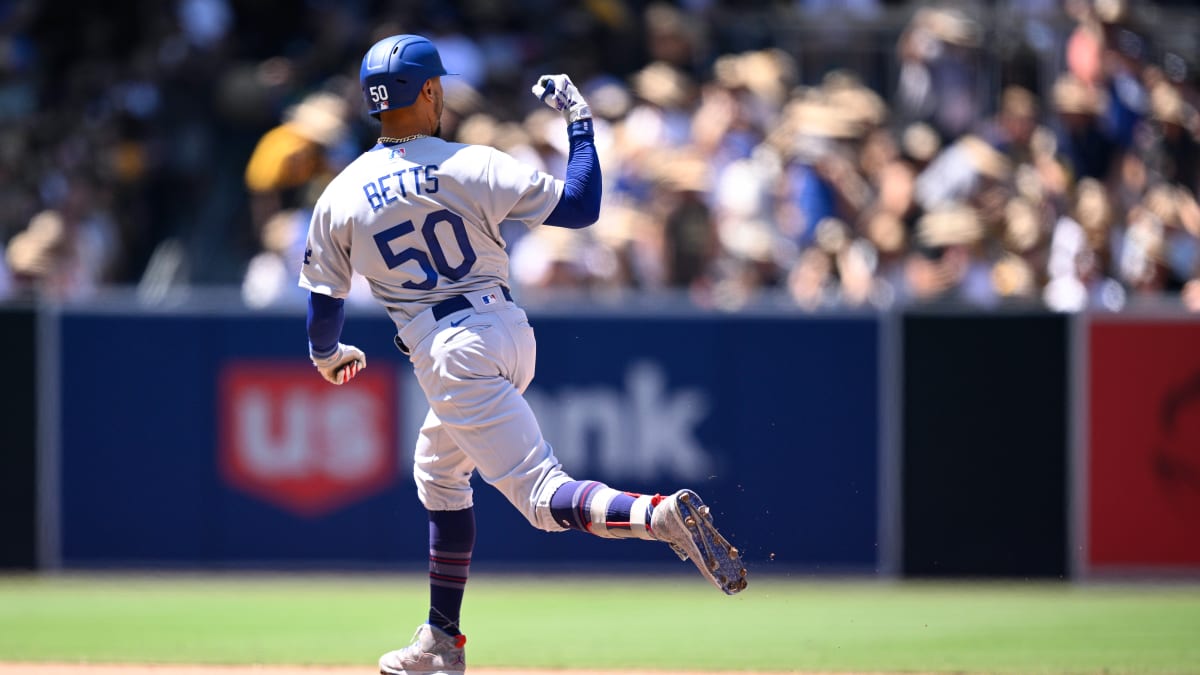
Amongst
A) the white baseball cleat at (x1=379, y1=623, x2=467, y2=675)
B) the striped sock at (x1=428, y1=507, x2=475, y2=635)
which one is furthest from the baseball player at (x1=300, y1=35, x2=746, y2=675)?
the white baseball cleat at (x1=379, y1=623, x2=467, y2=675)

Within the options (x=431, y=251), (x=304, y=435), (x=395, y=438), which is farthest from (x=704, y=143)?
(x=431, y=251)

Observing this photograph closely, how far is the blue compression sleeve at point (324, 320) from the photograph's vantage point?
20.0 feet

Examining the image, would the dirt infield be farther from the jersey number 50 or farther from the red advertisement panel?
the red advertisement panel

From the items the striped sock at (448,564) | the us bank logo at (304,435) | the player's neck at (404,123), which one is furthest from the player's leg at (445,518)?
the us bank logo at (304,435)

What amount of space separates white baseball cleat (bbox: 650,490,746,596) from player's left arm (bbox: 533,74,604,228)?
1.02 meters

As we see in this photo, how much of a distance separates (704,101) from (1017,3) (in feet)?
8.64

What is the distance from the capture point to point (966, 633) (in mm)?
8211

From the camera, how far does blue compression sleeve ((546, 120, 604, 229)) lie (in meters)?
5.91

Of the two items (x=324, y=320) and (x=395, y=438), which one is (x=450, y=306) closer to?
(x=324, y=320)

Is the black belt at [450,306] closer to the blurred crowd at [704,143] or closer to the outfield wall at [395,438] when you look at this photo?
the outfield wall at [395,438]

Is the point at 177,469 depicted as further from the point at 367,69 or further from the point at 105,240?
the point at 367,69

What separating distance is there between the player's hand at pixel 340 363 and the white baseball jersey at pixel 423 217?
26 centimetres

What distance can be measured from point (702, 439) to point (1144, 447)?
2585 millimetres

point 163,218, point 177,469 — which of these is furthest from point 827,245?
point 163,218
